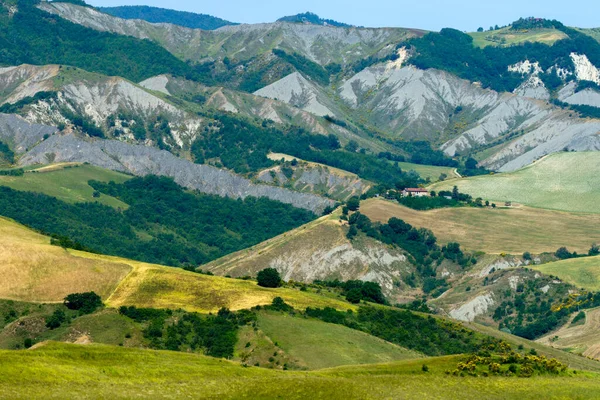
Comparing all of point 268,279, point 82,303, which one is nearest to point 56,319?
point 82,303

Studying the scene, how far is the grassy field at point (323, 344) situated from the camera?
140500mm

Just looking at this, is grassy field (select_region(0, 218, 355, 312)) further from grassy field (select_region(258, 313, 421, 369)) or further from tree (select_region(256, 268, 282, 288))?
grassy field (select_region(258, 313, 421, 369))

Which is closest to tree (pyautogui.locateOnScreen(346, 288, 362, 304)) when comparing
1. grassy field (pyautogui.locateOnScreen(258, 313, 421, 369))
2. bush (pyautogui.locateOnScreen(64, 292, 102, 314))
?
grassy field (pyautogui.locateOnScreen(258, 313, 421, 369))

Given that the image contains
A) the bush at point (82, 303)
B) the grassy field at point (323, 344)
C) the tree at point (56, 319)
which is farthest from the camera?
the bush at point (82, 303)

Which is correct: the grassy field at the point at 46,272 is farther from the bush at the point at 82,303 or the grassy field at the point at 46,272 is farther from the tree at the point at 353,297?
the tree at the point at 353,297

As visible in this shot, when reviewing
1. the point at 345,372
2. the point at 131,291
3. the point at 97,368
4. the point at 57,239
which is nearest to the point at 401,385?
the point at 345,372

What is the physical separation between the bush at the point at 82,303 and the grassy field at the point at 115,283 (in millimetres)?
2598

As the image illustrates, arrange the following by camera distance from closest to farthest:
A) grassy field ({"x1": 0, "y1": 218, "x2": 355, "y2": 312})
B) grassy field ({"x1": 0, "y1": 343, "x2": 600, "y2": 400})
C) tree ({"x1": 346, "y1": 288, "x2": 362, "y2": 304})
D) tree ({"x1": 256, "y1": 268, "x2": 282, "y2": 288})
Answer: grassy field ({"x1": 0, "y1": 343, "x2": 600, "y2": 400}) → grassy field ({"x1": 0, "y1": 218, "x2": 355, "y2": 312}) → tree ({"x1": 256, "y1": 268, "x2": 282, "y2": 288}) → tree ({"x1": 346, "y1": 288, "x2": 362, "y2": 304})

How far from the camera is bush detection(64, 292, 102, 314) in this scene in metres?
158

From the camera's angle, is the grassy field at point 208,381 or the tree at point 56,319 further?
the tree at point 56,319

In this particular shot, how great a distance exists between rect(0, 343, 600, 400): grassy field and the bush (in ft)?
171

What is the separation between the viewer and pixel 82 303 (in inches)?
6245

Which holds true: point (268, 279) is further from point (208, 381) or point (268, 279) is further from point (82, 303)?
point (208, 381)

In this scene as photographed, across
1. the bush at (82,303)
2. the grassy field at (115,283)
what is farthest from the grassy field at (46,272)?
the bush at (82,303)
